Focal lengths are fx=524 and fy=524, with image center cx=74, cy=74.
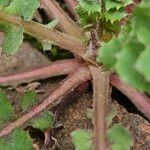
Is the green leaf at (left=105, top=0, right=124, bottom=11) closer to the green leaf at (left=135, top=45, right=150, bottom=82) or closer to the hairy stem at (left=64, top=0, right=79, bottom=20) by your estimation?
the hairy stem at (left=64, top=0, right=79, bottom=20)

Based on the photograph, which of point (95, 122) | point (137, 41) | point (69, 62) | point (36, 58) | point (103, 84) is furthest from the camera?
point (36, 58)

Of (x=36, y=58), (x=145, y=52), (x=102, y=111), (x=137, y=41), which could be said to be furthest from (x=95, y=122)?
(x=36, y=58)

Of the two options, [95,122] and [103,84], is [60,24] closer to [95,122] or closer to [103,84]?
[103,84]

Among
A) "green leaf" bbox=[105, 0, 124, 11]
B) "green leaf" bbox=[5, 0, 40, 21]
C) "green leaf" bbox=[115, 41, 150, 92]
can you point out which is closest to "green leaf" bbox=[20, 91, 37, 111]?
"green leaf" bbox=[5, 0, 40, 21]

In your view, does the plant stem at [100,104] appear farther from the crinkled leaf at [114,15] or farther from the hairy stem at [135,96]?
the crinkled leaf at [114,15]

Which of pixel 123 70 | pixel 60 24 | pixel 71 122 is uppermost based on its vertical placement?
pixel 123 70

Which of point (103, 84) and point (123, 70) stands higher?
point (123, 70)

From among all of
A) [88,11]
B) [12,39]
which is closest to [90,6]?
[88,11]
